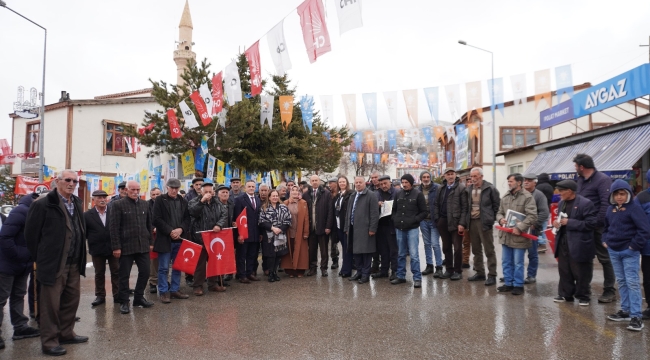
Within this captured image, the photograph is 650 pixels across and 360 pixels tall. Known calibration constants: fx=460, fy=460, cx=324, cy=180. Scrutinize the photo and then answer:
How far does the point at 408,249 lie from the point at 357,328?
3.38m

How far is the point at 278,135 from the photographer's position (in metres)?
17.8

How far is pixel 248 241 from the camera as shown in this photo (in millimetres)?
9062

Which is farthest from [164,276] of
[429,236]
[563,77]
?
[563,77]

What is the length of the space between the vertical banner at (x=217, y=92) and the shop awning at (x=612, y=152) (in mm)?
11100

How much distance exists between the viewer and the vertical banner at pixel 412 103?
17.4 metres

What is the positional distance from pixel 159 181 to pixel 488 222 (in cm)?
1335

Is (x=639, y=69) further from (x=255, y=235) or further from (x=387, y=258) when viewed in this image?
(x=255, y=235)

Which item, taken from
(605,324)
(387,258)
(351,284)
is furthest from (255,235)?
(605,324)

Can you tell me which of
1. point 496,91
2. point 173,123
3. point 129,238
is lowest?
point 129,238

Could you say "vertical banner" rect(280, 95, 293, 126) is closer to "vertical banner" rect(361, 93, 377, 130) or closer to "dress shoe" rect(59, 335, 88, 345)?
"vertical banner" rect(361, 93, 377, 130)

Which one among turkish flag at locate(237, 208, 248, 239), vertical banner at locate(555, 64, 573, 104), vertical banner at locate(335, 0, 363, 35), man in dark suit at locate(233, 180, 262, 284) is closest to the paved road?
man in dark suit at locate(233, 180, 262, 284)

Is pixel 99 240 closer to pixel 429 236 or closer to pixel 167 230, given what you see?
pixel 167 230

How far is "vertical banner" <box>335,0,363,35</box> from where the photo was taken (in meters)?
9.88

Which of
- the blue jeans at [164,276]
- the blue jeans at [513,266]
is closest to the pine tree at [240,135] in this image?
the blue jeans at [164,276]
